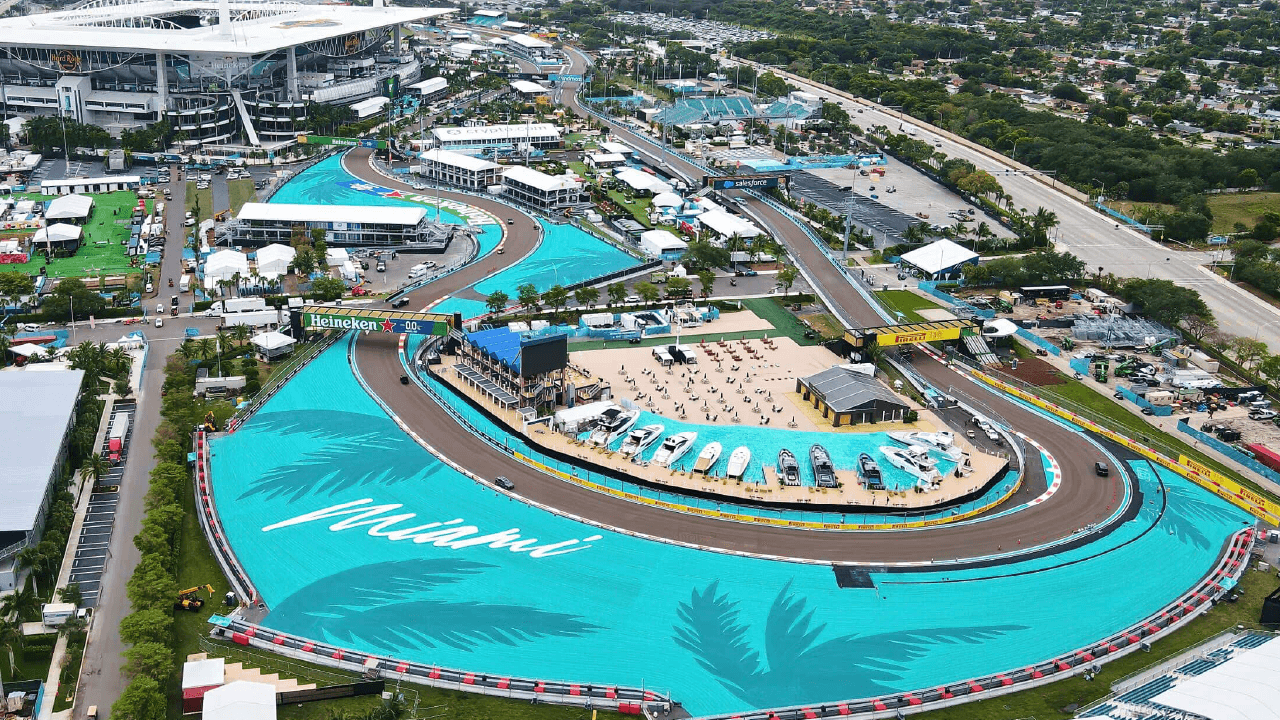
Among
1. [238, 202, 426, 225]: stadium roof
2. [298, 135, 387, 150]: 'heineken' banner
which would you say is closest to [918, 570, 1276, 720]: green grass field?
[238, 202, 426, 225]: stadium roof

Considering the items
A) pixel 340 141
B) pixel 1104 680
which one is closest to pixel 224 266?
pixel 340 141

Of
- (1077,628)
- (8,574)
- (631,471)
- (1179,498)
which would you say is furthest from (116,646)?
(1179,498)

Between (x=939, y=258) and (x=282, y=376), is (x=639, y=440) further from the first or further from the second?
(x=939, y=258)

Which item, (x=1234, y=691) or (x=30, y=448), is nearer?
(x=1234, y=691)

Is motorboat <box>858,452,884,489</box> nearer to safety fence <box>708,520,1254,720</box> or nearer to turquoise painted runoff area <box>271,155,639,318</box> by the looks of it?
safety fence <box>708,520,1254,720</box>

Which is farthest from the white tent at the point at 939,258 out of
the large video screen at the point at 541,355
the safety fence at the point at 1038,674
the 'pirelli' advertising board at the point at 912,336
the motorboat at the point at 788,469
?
the safety fence at the point at 1038,674

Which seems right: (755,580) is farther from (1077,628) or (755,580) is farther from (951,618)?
(1077,628)

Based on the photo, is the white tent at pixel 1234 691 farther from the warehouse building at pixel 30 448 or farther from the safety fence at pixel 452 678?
the warehouse building at pixel 30 448

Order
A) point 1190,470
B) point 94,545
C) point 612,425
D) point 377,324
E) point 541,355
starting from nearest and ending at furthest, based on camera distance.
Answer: point 94,545
point 1190,470
point 612,425
point 541,355
point 377,324
